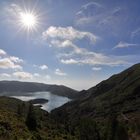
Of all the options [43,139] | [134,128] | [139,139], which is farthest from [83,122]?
[43,139]

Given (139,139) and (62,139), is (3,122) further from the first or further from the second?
(139,139)

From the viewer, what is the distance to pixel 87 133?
128125 mm

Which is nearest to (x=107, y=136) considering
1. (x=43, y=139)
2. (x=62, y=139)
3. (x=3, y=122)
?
(x=62, y=139)

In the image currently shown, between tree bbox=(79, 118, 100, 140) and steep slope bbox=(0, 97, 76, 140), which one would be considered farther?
tree bbox=(79, 118, 100, 140)

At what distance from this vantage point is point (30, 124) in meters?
76.4

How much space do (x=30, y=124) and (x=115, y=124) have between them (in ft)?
167

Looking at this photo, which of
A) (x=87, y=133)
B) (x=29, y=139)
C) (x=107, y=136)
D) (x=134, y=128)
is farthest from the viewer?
(x=134, y=128)

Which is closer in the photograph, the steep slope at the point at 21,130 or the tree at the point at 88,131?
the steep slope at the point at 21,130

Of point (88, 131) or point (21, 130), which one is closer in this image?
point (21, 130)

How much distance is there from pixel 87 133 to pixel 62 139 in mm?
57510

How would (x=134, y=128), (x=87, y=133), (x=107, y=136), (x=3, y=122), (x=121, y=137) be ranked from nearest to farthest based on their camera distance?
(x=3, y=122), (x=121, y=137), (x=107, y=136), (x=87, y=133), (x=134, y=128)

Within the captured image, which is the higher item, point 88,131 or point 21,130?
point 88,131

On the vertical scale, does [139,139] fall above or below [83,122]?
below

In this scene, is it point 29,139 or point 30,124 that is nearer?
point 29,139
